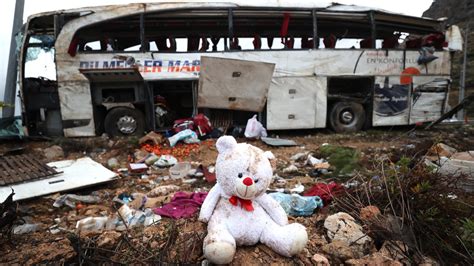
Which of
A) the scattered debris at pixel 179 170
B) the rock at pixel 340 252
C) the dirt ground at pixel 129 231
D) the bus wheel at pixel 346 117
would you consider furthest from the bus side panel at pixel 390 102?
the rock at pixel 340 252

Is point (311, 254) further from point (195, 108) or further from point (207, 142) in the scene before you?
point (195, 108)

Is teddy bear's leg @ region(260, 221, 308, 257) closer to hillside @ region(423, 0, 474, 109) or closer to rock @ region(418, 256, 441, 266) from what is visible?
rock @ region(418, 256, 441, 266)

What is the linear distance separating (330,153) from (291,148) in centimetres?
107

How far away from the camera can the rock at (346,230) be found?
2074mm

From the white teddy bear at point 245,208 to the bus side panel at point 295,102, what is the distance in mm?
5251

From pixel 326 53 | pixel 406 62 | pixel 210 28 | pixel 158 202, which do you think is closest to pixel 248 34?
pixel 210 28

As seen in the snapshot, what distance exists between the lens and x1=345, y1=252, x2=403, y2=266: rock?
A: 1827mm

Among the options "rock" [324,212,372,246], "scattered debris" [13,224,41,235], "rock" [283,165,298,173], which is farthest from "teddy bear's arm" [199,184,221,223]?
"rock" [283,165,298,173]

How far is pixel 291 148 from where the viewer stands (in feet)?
19.5

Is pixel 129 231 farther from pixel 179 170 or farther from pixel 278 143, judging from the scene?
pixel 278 143

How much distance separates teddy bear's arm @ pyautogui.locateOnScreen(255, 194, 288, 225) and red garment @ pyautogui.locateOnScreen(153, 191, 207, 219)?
3.15 ft

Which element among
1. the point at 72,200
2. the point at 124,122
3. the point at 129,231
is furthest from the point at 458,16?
the point at 129,231

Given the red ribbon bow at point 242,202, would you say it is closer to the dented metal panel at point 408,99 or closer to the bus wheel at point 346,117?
the bus wheel at point 346,117

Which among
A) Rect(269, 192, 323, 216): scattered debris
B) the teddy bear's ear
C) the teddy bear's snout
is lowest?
Rect(269, 192, 323, 216): scattered debris
